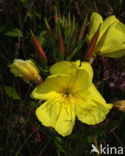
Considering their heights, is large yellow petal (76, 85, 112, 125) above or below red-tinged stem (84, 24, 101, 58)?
below

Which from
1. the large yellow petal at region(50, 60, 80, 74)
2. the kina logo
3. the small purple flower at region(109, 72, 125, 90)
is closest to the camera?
the large yellow petal at region(50, 60, 80, 74)

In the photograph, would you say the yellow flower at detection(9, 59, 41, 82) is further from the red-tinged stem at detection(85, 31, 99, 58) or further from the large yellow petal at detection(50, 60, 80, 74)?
the red-tinged stem at detection(85, 31, 99, 58)

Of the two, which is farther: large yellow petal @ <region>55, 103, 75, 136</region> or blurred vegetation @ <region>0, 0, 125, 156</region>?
blurred vegetation @ <region>0, 0, 125, 156</region>

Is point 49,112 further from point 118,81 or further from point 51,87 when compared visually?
point 118,81

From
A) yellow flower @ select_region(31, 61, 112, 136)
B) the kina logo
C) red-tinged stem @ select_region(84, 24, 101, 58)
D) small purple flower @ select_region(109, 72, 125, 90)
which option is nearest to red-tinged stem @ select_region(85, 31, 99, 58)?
red-tinged stem @ select_region(84, 24, 101, 58)

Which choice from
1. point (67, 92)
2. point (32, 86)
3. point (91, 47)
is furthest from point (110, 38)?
point (32, 86)

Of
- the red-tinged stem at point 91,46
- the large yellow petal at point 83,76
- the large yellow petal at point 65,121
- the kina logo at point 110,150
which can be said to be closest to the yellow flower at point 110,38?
the red-tinged stem at point 91,46

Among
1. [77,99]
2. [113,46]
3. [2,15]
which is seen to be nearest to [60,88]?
[77,99]

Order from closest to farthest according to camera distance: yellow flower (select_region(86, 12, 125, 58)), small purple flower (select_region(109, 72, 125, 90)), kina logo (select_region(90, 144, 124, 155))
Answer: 1. yellow flower (select_region(86, 12, 125, 58))
2. kina logo (select_region(90, 144, 124, 155))
3. small purple flower (select_region(109, 72, 125, 90))

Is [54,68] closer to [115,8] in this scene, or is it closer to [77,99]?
[77,99]
